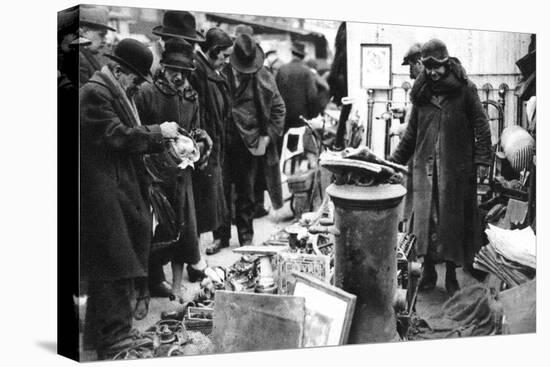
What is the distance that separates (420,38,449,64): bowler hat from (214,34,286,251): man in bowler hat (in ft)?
4.23

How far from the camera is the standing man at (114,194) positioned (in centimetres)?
770

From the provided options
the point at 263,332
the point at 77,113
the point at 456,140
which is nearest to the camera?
the point at 77,113

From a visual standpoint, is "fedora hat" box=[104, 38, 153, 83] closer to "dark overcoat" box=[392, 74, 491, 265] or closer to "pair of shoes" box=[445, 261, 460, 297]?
"dark overcoat" box=[392, 74, 491, 265]

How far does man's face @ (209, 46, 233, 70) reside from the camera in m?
8.27

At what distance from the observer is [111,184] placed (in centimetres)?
778

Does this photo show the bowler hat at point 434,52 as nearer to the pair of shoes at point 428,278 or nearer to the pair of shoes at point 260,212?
the pair of shoes at point 428,278

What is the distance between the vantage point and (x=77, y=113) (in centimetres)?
769

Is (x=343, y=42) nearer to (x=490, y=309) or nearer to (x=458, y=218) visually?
(x=458, y=218)

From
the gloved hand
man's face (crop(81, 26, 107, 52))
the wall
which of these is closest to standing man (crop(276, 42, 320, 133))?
the wall

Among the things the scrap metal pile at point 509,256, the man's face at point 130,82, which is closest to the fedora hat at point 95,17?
the man's face at point 130,82

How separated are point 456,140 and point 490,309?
1.46 metres

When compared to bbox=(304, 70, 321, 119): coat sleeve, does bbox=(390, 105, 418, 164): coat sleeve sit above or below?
below

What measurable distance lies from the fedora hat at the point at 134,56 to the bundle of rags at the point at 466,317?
3.05 meters

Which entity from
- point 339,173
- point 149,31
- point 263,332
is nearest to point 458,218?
point 339,173
